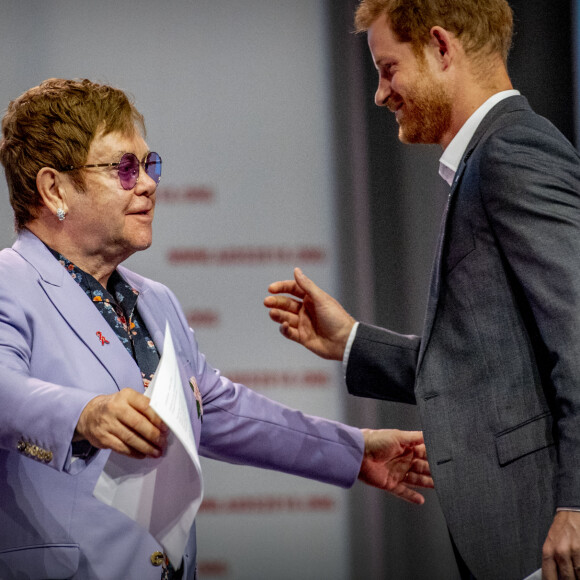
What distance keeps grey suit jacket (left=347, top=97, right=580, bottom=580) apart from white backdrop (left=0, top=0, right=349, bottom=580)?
1498mm

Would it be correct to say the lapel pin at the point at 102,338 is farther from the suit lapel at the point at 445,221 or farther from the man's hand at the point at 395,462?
the man's hand at the point at 395,462

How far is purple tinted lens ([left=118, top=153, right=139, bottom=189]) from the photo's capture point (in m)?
1.77

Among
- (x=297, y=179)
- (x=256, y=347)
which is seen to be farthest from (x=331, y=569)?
(x=297, y=179)

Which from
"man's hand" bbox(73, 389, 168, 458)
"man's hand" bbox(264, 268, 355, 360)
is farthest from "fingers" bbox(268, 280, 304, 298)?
"man's hand" bbox(73, 389, 168, 458)

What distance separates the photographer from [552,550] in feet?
4.45

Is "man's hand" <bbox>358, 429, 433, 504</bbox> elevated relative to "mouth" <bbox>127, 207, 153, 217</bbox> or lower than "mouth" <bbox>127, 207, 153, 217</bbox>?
lower

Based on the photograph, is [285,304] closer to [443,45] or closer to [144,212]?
[144,212]

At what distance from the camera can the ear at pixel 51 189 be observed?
1740mm

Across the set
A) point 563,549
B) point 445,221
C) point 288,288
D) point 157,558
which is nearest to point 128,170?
point 288,288

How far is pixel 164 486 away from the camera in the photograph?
54.2 inches

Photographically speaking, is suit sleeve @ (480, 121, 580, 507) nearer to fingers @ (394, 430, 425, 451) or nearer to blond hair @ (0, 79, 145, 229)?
fingers @ (394, 430, 425, 451)

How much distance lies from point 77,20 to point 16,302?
1862 mm

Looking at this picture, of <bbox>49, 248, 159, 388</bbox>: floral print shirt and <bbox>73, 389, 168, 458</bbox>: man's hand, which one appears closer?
<bbox>73, 389, 168, 458</bbox>: man's hand

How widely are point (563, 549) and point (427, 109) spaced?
3.27 feet
